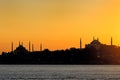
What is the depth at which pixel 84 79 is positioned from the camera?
557 feet

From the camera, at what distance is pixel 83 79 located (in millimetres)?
169625

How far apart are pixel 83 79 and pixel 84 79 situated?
27 cm

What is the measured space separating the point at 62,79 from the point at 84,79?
298 inches

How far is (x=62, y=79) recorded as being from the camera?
542ft

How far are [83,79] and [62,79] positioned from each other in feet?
24.1
